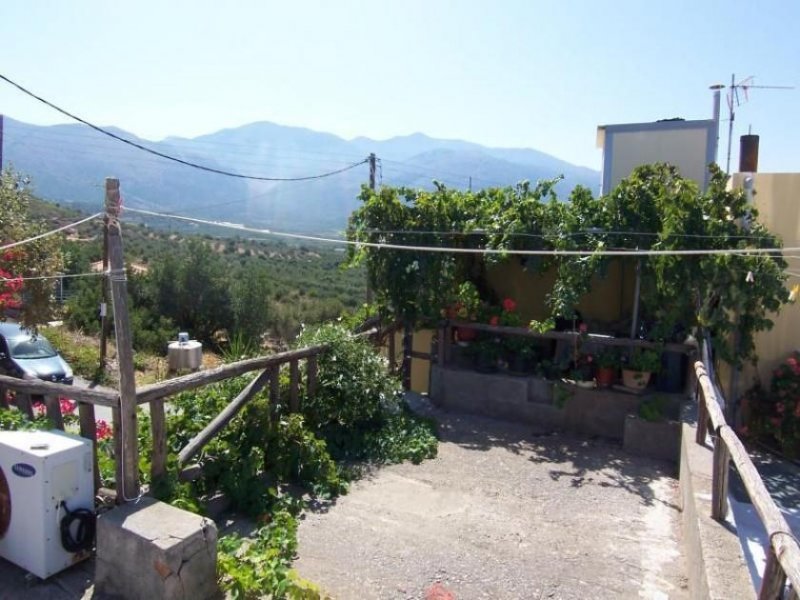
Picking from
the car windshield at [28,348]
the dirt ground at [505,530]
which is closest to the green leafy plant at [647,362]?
the dirt ground at [505,530]

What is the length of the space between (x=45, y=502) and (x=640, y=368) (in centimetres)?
584

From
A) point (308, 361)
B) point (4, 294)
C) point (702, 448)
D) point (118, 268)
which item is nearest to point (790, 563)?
point (702, 448)

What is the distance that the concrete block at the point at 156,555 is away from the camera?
314cm

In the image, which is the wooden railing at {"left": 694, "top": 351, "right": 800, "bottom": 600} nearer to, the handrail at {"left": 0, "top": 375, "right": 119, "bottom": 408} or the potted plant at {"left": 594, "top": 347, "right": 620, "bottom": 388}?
the potted plant at {"left": 594, "top": 347, "right": 620, "bottom": 388}

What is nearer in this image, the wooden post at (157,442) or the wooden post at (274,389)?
the wooden post at (157,442)

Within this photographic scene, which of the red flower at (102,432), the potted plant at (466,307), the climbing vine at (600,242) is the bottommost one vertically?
the red flower at (102,432)

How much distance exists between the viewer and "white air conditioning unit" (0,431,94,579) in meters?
3.43

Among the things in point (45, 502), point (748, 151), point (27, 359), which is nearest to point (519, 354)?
point (45, 502)

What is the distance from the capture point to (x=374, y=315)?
8.33 meters

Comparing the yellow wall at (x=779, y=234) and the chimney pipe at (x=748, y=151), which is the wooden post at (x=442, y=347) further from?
the chimney pipe at (x=748, y=151)

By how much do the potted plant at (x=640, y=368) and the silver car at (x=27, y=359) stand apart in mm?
10943

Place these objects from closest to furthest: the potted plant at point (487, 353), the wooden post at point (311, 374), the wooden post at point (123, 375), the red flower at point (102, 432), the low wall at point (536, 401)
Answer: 1. the wooden post at point (123, 375)
2. the red flower at point (102, 432)
3. the wooden post at point (311, 374)
4. the low wall at point (536, 401)
5. the potted plant at point (487, 353)

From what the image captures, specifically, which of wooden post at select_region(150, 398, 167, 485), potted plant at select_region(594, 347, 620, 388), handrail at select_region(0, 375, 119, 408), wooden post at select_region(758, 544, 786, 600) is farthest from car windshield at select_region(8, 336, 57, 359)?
wooden post at select_region(758, 544, 786, 600)

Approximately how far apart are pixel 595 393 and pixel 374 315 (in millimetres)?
3091
